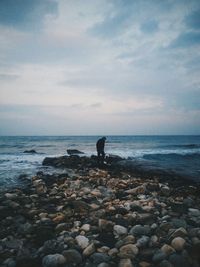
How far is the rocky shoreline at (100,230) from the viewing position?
12.4 ft

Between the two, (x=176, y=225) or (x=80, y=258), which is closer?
(x=80, y=258)

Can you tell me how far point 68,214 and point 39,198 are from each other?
6.23ft

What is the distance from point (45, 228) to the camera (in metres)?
4.80

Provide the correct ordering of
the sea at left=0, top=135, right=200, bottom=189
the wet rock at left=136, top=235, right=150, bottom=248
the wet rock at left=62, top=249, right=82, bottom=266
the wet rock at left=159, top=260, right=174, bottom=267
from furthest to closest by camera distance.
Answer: the sea at left=0, top=135, right=200, bottom=189 → the wet rock at left=136, top=235, right=150, bottom=248 → the wet rock at left=62, top=249, right=82, bottom=266 → the wet rock at left=159, top=260, right=174, bottom=267

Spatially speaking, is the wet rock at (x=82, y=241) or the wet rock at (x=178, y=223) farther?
the wet rock at (x=178, y=223)

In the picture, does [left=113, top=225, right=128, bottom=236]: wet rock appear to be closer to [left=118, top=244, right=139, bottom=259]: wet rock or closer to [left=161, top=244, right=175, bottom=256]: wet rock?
[left=118, top=244, right=139, bottom=259]: wet rock

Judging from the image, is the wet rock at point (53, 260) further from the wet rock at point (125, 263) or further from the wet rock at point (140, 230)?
the wet rock at point (140, 230)

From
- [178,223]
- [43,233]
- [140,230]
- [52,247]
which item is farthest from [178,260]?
[43,233]

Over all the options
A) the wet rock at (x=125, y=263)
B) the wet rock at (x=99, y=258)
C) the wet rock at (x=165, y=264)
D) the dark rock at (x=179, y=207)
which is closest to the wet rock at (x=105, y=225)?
the wet rock at (x=99, y=258)

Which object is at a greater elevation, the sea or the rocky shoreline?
the rocky shoreline

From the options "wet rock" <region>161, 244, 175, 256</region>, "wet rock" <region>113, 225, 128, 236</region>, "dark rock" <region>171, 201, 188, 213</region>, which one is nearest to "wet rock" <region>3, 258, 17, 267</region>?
"wet rock" <region>113, 225, 128, 236</region>

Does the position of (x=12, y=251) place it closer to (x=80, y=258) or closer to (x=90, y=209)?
(x=80, y=258)

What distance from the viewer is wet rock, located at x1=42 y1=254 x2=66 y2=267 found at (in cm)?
364

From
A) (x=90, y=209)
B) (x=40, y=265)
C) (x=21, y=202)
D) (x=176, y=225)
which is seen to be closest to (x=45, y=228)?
(x=40, y=265)
